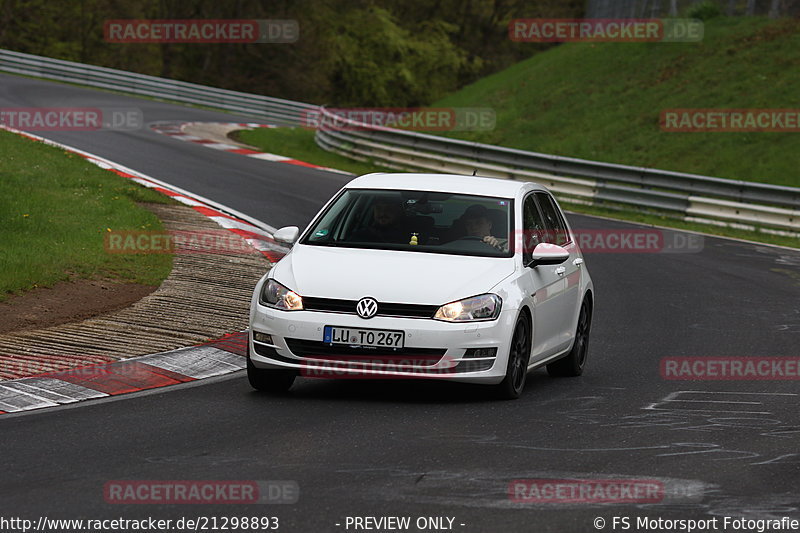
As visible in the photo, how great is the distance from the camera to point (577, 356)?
1110 centimetres

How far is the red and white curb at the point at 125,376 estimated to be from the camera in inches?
351

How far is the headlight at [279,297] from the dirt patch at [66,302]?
291 centimetres

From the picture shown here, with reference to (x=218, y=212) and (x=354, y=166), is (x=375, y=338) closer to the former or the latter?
(x=218, y=212)

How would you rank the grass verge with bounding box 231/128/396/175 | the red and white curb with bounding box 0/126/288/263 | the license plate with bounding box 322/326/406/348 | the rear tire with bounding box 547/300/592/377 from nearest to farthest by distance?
the license plate with bounding box 322/326/406/348 → the rear tire with bounding box 547/300/592/377 → the red and white curb with bounding box 0/126/288/263 → the grass verge with bounding box 231/128/396/175

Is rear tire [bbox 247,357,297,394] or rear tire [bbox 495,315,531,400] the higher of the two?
rear tire [bbox 495,315,531,400]

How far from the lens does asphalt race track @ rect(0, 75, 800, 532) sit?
625 centimetres

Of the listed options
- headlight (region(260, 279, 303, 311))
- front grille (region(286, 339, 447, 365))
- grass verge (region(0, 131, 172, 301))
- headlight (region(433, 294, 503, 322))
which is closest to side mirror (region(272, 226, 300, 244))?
headlight (region(260, 279, 303, 311))

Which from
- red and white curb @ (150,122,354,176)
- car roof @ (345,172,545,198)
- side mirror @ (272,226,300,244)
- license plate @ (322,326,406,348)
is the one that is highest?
car roof @ (345,172,545,198)

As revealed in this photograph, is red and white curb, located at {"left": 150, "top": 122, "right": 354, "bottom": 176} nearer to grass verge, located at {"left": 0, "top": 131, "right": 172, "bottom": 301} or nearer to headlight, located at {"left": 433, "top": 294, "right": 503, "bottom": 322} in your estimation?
grass verge, located at {"left": 0, "top": 131, "right": 172, "bottom": 301}

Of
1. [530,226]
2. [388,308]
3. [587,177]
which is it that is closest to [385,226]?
[530,226]

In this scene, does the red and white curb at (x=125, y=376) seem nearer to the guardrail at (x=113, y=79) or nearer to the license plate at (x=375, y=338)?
the license plate at (x=375, y=338)

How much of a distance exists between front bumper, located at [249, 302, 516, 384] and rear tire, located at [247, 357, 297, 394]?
0.24 metres

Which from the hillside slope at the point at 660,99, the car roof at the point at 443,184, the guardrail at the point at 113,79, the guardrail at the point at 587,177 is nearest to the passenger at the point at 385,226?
the car roof at the point at 443,184

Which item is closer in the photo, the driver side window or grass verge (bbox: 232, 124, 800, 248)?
the driver side window
